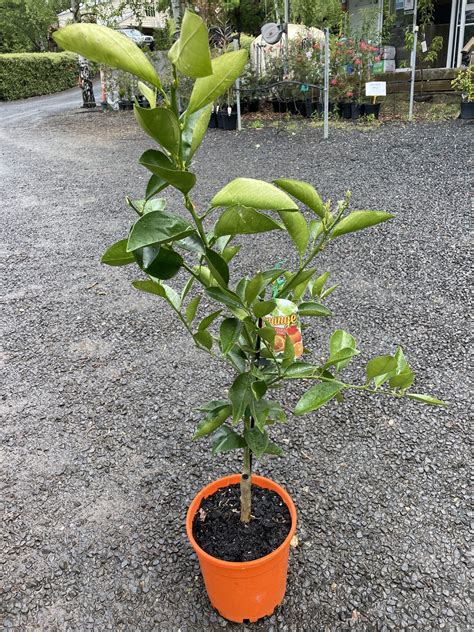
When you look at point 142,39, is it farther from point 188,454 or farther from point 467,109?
point 188,454

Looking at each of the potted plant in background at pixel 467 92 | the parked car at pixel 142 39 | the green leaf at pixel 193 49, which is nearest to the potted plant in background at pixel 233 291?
the green leaf at pixel 193 49

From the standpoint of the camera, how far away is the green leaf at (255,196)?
0.86 meters

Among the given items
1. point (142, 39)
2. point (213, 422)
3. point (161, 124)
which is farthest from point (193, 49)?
point (142, 39)

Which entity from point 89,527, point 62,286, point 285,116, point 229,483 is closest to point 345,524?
point 229,483

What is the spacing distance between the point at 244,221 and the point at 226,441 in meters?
0.71

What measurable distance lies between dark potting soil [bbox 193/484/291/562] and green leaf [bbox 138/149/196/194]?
1102 mm

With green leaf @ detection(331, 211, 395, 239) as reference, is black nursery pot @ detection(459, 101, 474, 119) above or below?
below

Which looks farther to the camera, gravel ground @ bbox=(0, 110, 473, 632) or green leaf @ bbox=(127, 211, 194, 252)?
gravel ground @ bbox=(0, 110, 473, 632)

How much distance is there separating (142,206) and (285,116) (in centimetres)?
959

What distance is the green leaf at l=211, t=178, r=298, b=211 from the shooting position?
0.86m

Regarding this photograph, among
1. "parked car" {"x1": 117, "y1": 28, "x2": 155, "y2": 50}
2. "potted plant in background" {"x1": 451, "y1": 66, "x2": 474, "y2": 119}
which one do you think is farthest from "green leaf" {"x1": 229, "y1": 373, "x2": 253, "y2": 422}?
"parked car" {"x1": 117, "y1": 28, "x2": 155, "y2": 50}

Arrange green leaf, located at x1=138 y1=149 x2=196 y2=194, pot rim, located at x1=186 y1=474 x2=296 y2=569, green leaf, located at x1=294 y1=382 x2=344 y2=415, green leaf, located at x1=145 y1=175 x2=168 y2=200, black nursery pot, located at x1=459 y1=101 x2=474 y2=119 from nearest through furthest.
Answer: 1. green leaf, located at x1=138 y1=149 x2=196 y2=194
2. green leaf, located at x1=145 y1=175 x2=168 y2=200
3. green leaf, located at x1=294 y1=382 x2=344 y2=415
4. pot rim, located at x1=186 y1=474 x2=296 y2=569
5. black nursery pot, located at x1=459 y1=101 x2=474 y2=119

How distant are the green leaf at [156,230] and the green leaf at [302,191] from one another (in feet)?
0.62

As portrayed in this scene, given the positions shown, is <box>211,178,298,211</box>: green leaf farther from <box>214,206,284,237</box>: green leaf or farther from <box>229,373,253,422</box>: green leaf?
<box>229,373,253,422</box>: green leaf
